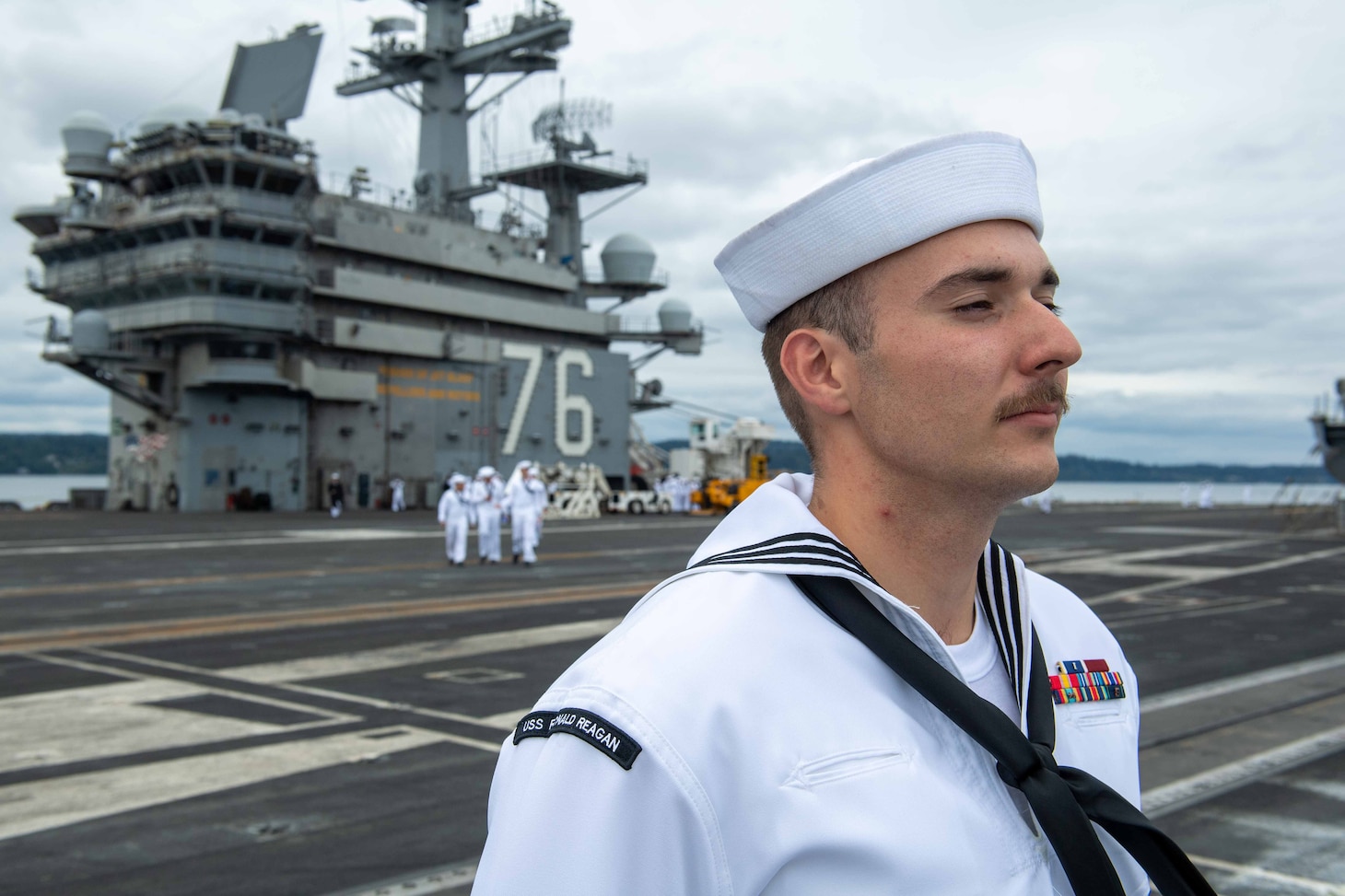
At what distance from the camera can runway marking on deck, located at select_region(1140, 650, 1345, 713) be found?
8.10 meters

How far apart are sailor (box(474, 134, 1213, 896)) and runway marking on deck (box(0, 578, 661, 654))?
35.3 feet

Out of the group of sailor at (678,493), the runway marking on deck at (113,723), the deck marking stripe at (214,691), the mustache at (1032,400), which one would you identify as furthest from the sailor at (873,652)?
the group of sailor at (678,493)

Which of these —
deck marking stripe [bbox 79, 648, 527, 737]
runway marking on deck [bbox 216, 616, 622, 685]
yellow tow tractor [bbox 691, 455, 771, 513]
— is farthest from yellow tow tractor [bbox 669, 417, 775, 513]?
deck marking stripe [bbox 79, 648, 527, 737]

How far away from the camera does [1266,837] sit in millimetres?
5008

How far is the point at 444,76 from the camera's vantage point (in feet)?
153

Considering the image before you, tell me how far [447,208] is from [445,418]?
966 cm

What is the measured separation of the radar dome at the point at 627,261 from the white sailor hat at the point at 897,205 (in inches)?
2004

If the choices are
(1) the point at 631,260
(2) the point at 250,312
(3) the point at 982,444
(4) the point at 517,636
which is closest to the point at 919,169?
(3) the point at 982,444

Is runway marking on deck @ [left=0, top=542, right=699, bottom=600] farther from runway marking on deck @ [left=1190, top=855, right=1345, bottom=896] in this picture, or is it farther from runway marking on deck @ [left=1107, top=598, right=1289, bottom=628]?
runway marking on deck @ [left=1190, top=855, right=1345, bottom=896]

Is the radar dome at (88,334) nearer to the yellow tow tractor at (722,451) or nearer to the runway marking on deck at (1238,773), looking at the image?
the yellow tow tractor at (722,451)

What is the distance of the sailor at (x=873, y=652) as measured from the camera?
116 centimetres

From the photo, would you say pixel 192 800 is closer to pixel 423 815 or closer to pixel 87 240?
pixel 423 815

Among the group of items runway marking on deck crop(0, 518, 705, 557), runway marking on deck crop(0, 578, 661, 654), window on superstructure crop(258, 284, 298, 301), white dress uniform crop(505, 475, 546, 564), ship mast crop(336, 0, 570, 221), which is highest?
ship mast crop(336, 0, 570, 221)

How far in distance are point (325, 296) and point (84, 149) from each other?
933 centimetres
